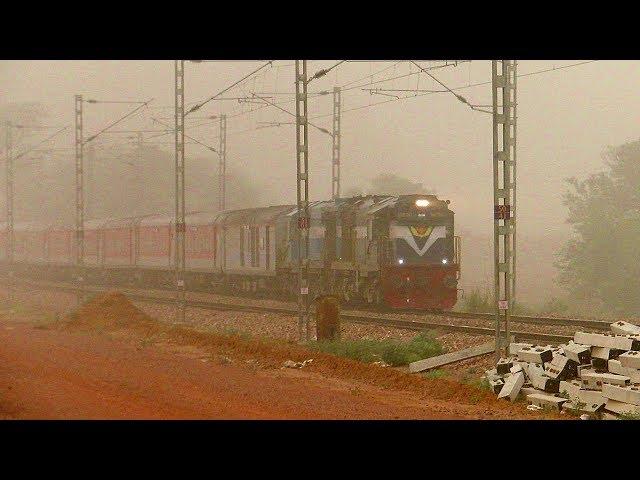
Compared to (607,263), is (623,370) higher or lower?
lower

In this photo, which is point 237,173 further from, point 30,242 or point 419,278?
point 419,278

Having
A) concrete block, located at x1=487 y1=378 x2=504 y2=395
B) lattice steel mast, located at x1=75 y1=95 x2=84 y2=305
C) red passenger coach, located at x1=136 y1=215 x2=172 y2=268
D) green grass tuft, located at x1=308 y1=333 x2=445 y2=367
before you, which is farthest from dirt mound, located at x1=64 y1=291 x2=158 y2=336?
concrete block, located at x1=487 y1=378 x2=504 y2=395

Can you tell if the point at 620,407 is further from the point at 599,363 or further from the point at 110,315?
the point at 110,315

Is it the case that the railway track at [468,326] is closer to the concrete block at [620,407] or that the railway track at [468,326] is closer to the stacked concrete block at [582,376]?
the stacked concrete block at [582,376]

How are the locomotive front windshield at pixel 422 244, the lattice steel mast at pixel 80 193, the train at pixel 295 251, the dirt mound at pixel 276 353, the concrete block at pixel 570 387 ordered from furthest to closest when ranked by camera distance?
the lattice steel mast at pixel 80 193
the train at pixel 295 251
the locomotive front windshield at pixel 422 244
the dirt mound at pixel 276 353
the concrete block at pixel 570 387

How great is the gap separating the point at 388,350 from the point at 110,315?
11272 mm

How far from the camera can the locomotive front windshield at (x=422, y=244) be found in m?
23.9

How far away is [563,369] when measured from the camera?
1238 cm

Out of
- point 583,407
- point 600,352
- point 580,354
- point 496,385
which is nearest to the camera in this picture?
point 583,407

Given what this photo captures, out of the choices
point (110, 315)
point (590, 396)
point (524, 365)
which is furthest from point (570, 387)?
point (110, 315)

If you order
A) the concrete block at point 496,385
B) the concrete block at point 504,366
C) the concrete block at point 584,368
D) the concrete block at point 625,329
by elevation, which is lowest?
the concrete block at point 496,385

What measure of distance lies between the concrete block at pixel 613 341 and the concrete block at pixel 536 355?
27.3 inches

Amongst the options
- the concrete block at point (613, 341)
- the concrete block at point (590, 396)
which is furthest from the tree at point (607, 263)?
the concrete block at point (590, 396)
